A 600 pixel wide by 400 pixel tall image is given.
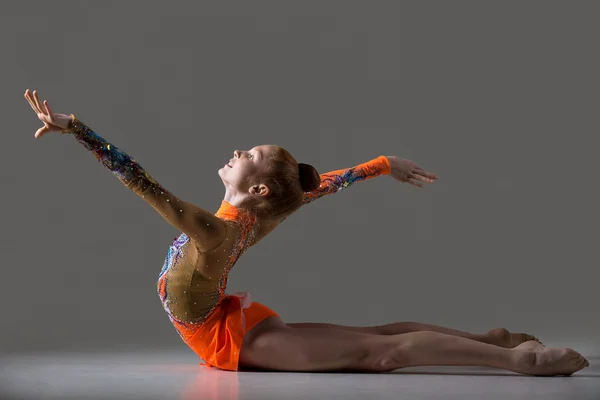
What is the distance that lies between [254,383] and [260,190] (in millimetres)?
1272

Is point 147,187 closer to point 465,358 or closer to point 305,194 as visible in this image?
point 305,194

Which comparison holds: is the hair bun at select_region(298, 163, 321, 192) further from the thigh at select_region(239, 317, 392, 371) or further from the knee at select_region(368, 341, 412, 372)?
the knee at select_region(368, 341, 412, 372)

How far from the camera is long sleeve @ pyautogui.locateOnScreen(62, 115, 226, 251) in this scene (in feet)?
18.5

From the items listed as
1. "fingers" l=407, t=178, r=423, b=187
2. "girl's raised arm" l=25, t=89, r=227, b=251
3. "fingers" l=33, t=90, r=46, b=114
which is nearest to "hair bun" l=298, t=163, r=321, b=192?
"girl's raised arm" l=25, t=89, r=227, b=251

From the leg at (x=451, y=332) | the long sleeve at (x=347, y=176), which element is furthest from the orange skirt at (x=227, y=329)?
the long sleeve at (x=347, y=176)

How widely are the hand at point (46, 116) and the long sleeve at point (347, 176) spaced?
2064 mm

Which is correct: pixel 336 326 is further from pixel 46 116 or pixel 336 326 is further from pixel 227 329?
pixel 46 116

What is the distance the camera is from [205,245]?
5953 millimetres

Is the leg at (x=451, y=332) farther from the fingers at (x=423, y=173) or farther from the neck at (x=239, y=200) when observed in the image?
the fingers at (x=423, y=173)

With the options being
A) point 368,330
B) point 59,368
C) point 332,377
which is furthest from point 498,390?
point 59,368

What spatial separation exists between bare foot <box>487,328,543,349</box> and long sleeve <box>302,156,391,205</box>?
1552 mm

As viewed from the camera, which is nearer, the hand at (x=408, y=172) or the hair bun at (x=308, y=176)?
the hair bun at (x=308, y=176)

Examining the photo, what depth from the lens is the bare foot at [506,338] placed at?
661cm

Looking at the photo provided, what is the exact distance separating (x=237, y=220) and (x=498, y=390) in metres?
1.96
